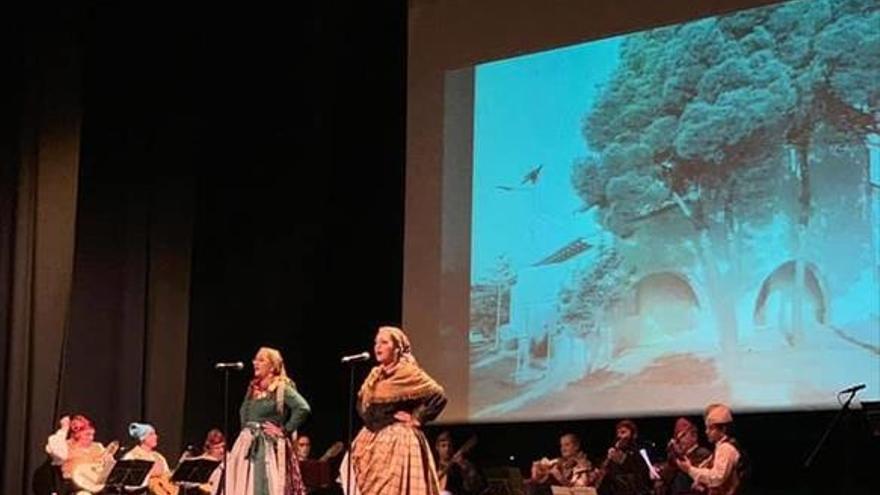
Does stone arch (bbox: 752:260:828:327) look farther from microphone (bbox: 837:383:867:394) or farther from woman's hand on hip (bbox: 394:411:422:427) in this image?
woman's hand on hip (bbox: 394:411:422:427)

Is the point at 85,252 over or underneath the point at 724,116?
underneath

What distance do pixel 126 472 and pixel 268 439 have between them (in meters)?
1.09

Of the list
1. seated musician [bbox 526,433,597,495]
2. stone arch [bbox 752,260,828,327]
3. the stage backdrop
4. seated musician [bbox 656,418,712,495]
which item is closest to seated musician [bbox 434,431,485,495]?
the stage backdrop

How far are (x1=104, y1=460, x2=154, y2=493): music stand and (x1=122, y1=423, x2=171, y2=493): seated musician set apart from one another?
629mm

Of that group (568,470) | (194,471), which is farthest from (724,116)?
(194,471)

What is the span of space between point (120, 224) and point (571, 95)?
3630mm

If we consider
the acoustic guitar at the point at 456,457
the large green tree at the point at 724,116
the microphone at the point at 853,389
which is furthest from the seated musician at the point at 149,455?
the microphone at the point at 853,389

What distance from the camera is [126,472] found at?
860 centimetres

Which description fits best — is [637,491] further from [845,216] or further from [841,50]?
[841,50]

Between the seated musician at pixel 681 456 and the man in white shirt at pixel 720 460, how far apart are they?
0.15 m

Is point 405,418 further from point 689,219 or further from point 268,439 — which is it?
point 689,219

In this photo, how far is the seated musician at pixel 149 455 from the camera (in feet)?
31.0

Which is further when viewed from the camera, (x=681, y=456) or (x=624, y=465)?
(x=624, y=465)

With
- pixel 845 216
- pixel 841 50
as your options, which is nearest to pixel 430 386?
pixel 845 216
